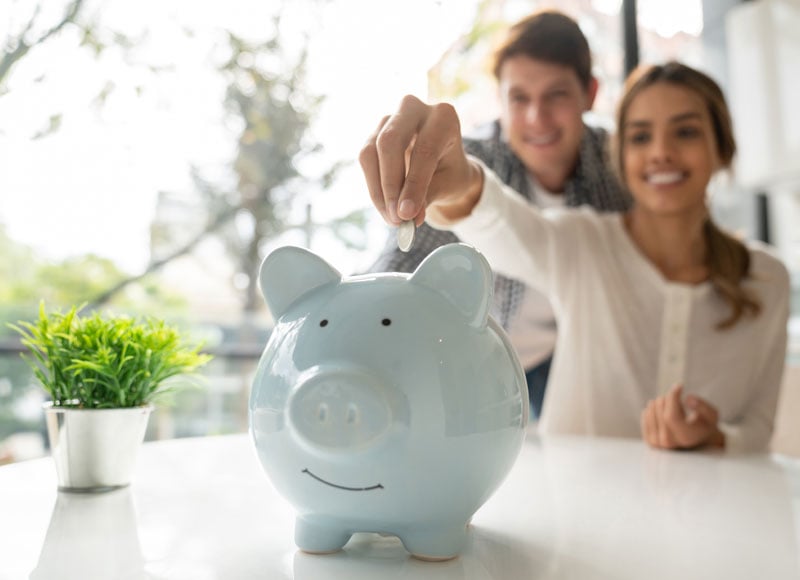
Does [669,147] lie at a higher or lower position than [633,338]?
higher

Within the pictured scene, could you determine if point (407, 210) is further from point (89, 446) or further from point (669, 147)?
point (669, 147)

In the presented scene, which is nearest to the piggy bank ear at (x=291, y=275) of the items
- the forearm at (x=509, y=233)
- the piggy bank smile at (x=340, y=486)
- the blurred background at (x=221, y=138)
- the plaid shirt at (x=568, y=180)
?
the piggy bank smile at (x=340, y=486)

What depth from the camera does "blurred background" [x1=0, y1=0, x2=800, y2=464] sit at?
2059 mm

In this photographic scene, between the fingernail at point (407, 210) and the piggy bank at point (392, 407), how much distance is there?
73 millimetres

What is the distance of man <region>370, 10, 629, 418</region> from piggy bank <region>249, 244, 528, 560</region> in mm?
786

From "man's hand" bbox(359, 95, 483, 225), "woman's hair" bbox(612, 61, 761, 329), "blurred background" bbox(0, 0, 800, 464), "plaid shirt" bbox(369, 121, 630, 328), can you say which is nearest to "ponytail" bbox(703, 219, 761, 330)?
"woman's hair" bbox(612, 61, 761, 329)

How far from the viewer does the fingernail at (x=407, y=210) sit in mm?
572

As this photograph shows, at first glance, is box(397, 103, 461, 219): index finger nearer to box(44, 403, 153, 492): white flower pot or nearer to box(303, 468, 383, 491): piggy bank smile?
box(303, 468, 383, 491): piggy bank smile

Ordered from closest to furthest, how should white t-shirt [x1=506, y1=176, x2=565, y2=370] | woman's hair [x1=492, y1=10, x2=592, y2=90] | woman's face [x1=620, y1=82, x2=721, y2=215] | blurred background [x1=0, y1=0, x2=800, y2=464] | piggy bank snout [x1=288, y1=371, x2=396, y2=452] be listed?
piggy bank snout [x1=288, y1=371, x2=396, y2=452] → woman's face [x1=620, y1=82, x2=721, y2=215] → woman's hair [x1=492, y1=10, x2=592, y2=90] → white t-shirt [x1=506, y1=176, x2=565, y2=370] → blurred background [x1=0, y1=0, x2=800, y2=464]

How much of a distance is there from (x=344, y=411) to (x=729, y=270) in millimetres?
1090

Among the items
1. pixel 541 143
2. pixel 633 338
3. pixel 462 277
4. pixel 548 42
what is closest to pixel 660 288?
pixel 633 338

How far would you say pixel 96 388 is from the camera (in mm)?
663

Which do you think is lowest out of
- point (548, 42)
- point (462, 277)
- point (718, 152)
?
point (462, 277)

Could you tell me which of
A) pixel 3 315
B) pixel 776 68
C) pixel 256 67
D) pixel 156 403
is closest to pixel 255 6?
pixel 256 67
